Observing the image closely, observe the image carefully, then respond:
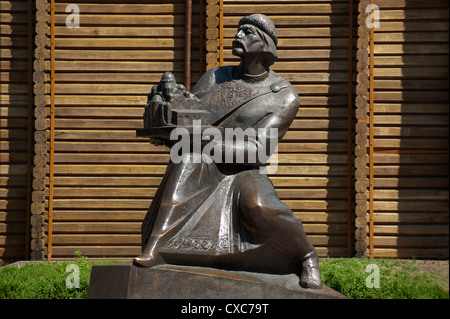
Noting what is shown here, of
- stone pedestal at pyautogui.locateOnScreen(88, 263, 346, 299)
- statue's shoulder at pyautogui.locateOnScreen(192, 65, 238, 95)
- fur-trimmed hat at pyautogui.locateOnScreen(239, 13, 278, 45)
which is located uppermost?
fur-trimmed hat at pyautogui.locateOnScreen(239, 13, 278, 45)

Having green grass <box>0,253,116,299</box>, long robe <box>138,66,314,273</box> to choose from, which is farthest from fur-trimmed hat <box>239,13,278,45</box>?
green grass <box>0,253,116,299</box>

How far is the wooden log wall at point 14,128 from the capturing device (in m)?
11.3

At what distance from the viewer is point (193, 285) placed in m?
4.76

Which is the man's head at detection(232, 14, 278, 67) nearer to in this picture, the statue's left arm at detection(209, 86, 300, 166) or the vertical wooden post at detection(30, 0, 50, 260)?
the statue's left arm at detection(209, 86, 300, 166)

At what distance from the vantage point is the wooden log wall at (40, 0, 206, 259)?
11.1 m

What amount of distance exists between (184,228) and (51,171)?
21.6 ft

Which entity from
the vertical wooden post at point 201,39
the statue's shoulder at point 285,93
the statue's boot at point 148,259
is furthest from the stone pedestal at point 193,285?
the vertical wooden post at point 201,39

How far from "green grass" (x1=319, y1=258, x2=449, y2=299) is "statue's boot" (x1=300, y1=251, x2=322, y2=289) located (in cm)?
193

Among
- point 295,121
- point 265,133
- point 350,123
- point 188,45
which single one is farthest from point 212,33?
point 265,133

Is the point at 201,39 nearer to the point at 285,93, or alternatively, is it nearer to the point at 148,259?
the point at 285,93

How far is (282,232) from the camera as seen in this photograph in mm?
4992

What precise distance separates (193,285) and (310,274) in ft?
2.63

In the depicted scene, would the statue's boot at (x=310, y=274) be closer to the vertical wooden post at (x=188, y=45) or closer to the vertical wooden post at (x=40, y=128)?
the vertical wooden post at (x=188, y=45)
